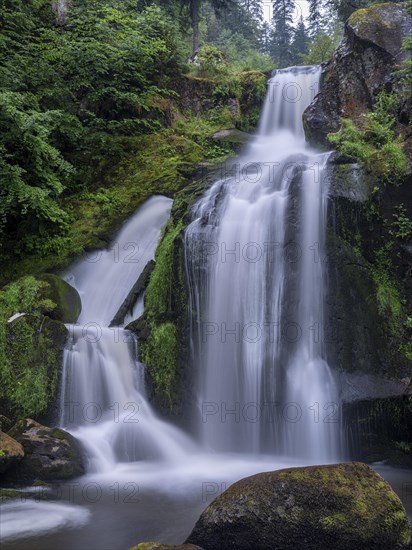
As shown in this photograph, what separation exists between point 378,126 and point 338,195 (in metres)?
3.13

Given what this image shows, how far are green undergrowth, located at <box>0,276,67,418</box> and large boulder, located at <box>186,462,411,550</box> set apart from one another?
3602 millimetres

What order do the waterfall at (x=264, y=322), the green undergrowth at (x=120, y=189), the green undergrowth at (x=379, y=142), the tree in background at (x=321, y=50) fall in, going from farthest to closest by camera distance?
the tree in background at (x=321, y=50)
the green undergrowth at (x=120, y=189)
the green undergrowth at (x=379, y=142)
the waterfall at (x=264, y=322)

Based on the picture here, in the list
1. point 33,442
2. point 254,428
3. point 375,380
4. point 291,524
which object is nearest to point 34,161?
point 33,442

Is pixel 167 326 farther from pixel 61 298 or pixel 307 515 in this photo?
pixel 307 515

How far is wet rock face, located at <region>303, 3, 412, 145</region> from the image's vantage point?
40.1 feet

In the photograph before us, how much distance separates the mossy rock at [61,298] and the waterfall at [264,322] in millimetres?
2094

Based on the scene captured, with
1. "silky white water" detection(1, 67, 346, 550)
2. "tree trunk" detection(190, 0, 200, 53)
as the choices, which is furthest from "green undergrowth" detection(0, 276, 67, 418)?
"tree trunk" detection(190, 0, 200, 53)

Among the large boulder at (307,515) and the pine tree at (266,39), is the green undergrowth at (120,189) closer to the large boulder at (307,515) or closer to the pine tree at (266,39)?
the large boulder at (307,515)

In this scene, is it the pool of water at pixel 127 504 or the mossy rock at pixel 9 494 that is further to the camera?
the mossy rock at pixel 9 494

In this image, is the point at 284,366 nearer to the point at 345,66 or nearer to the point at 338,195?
the point at 338,195

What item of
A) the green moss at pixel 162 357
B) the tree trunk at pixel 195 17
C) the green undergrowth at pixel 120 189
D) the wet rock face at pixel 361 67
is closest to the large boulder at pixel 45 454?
the green moss at pixel 162 357

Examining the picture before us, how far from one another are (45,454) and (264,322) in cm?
375

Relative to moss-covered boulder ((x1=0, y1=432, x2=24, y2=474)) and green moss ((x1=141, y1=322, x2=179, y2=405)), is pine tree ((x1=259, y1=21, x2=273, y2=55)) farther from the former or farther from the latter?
moss-covered boulder ((x1=0, y1=432, x2=24, y2=474))

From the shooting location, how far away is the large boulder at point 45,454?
18.9 ft
